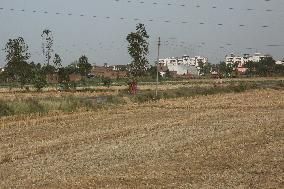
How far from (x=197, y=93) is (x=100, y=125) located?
31008 mm

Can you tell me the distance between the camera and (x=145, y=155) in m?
14.2

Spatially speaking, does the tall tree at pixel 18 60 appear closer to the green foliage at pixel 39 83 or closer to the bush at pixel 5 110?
the green foliage at pixel 39 83

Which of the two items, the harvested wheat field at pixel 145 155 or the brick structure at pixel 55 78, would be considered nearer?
the harvested wheat field at pixel 145 155

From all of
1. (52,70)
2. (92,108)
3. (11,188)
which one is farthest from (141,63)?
(11,188)

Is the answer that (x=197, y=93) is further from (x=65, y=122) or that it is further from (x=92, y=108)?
(x=65, y=122)

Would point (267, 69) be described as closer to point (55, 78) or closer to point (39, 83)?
point (55, 78)

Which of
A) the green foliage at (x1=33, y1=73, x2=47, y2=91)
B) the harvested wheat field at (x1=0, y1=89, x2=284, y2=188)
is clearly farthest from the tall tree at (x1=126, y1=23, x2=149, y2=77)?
the harvested wheat field at (x1=0, y1=89, x2=284, y2=188)

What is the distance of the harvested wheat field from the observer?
36.0 ft

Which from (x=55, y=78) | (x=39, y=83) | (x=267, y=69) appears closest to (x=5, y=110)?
(x=39, y=83)

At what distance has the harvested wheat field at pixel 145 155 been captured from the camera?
1097 centimetres

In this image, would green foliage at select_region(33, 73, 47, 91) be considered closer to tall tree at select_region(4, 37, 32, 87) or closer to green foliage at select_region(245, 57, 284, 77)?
tall tree at select_region(4, 37, 32, 87)

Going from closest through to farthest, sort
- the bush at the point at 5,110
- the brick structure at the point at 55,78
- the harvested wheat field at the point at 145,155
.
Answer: the harvested wheat field at the point at 145,155, the bush at the point at 5,110, the brick structure at the point at 55,78

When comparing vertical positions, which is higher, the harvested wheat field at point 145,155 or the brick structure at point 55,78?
the brick structure at point 55,78

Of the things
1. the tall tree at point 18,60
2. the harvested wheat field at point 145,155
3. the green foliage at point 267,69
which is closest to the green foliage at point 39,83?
the tall tree at point 18,60
